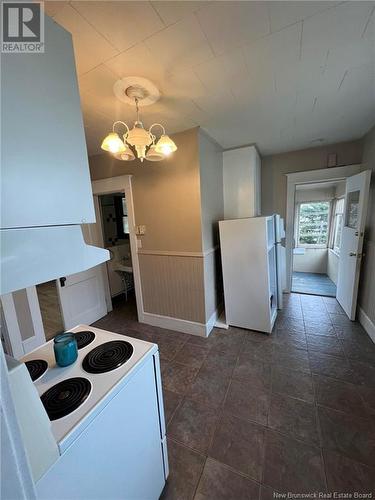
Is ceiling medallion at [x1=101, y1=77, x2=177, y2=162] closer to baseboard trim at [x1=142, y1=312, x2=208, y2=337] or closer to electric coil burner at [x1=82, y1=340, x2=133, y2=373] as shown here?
electric coil burner at [x1=82, y1=340, x2=133, y2=373]

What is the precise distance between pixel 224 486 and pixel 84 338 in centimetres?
117

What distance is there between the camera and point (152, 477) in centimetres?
102

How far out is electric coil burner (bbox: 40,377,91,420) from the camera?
72 cm

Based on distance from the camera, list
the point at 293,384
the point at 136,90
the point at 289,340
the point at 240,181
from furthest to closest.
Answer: the point at 240,181, the point at 289,340, the point at 293,384, the point at 136,90

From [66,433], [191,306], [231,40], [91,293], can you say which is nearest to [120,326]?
[91,293]

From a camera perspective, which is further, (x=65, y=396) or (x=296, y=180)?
(x=296, y=180)

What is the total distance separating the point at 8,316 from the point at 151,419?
1.87 m

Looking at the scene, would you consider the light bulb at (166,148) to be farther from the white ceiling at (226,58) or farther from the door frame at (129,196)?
the door frame at (129,196)

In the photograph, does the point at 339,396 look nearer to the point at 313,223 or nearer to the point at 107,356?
the point at 107,356

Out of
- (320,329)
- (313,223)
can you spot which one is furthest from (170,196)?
(313,223)

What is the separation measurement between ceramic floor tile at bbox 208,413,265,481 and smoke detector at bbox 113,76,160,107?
2522 mm

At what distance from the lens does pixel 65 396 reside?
2.61 ft

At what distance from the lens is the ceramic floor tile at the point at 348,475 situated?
111cm

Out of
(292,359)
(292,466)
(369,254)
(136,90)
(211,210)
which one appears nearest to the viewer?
(292,466)
